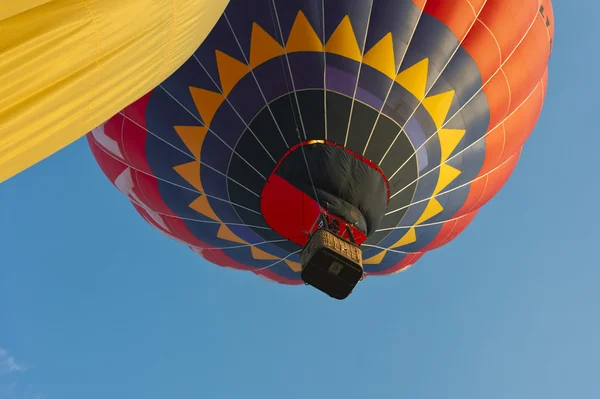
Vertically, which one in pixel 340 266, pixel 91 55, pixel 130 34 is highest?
pixel 340 266

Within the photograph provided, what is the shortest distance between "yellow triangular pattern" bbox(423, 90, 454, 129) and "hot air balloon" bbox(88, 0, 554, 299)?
0.01m

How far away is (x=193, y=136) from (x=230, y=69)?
0.78 m

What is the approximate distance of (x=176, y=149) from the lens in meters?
5.60

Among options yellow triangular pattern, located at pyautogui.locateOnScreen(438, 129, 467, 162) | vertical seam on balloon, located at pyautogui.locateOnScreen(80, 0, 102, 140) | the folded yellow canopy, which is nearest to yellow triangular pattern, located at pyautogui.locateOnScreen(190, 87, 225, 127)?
yellow triangular pattern, located at pyautogui.locateOnScreen(438, 129, 467, 162)

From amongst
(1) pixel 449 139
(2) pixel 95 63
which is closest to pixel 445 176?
(1) pixel 449 139

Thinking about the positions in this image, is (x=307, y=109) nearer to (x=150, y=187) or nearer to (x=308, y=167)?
(x=308, y=167)

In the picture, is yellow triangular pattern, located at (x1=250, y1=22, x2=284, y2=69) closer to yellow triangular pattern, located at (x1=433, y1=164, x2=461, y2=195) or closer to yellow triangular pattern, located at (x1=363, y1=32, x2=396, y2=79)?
yellow triangular pattern, located at (x1=363, y1=32, x2=396, y2=79)

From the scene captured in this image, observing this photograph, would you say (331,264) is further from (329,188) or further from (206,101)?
(206,101)

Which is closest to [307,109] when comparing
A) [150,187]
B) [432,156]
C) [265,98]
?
[265,98]

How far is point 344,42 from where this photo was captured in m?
4.94

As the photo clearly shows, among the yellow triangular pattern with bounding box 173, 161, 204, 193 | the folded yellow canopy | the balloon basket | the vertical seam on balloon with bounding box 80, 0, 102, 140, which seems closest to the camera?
the folded yellow canopy

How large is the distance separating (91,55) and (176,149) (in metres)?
3.61

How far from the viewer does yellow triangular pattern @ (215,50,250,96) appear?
507cm

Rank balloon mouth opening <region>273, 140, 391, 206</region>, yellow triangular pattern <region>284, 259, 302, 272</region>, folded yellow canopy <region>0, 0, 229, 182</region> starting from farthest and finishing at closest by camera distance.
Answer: yellow triangular pattern <region>284, 259, 302, 272</region> → balloon mouth opening <region>273, 140, 391, 206</region> → folded yellow canopy <region>0, 0, 229, 182</region>
